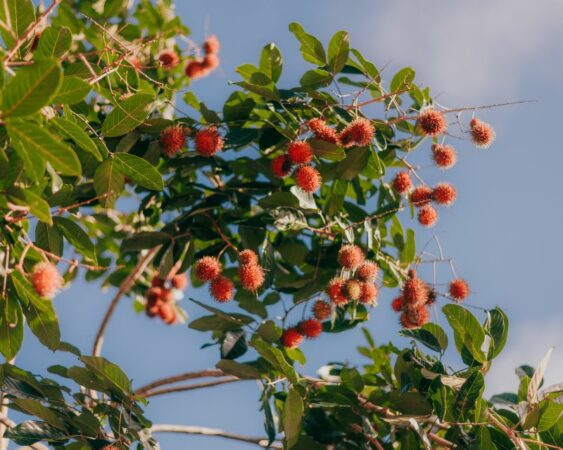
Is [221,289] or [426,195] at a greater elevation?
[426,195]

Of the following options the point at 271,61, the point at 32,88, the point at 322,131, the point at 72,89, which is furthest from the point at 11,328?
the point at 271,61

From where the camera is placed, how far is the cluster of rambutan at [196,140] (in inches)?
111

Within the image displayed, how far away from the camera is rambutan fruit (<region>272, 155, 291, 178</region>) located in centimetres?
285

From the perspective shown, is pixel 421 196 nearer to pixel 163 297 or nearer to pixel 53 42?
pixel 53 42

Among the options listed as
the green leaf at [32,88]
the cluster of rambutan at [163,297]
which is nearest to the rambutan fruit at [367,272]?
the green leaf at [32,88]

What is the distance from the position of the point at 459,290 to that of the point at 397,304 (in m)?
0.24

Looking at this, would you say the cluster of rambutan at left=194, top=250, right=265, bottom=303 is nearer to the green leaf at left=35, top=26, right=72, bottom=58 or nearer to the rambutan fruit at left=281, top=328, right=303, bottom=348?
the rambutan fruit at left=281, top=328, right=303, bottom=348

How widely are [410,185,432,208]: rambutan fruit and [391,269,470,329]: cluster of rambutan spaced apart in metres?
0.27

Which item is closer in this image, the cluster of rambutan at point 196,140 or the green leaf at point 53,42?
the green leaf at point 53,42

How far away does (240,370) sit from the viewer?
2.65 m

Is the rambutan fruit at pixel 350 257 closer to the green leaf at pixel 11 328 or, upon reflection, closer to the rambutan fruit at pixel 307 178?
the rambutan fruit at pixel 307 178

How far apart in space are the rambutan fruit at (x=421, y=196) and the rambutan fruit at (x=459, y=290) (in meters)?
0.33

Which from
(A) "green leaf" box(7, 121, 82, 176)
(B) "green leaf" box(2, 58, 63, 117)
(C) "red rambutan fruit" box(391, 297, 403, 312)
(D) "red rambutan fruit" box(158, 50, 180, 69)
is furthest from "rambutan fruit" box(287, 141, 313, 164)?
(D) "red rambutan fruit" box(158, 50, 180, 69)

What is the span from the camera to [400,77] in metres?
2.91
